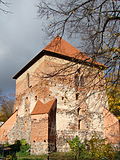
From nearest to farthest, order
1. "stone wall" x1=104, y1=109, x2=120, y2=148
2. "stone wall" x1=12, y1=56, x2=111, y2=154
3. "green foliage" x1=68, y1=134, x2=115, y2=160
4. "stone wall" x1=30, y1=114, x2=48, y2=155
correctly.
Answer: "green foliage" x1=68, y1=134, x2=115, y2=160
"stone wall" x1=30, y1=114, x2=48, y2=155
"stone wall" x1=12, y1=56, x2=111, y2=154
"stone wall" x1=104, y1=109, x2=120, y2=148

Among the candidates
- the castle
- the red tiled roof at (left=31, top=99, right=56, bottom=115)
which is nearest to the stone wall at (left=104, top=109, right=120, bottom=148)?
the castle

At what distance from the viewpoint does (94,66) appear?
645 cm

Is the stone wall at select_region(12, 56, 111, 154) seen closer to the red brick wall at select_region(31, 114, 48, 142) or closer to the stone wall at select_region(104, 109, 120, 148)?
the red brick wall at select_region(31, 114, 48, 142)

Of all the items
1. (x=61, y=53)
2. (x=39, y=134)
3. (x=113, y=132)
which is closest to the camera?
(x=39, y=134)

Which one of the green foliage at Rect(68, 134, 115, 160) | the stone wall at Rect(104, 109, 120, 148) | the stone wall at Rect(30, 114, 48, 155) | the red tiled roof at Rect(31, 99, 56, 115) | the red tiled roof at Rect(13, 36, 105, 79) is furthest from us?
the stone wall at Rect(104, 109, 120, 148)

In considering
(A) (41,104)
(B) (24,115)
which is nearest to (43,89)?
(A) (41,104)

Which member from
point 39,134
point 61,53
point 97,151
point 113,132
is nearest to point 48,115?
point 39,134

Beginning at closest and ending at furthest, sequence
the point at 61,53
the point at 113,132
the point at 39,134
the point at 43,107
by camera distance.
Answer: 1. the point at 39,134
2. the point at 43,107
3. the point at 61,53
4. the point at 113,132

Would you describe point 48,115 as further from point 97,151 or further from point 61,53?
point 97,151

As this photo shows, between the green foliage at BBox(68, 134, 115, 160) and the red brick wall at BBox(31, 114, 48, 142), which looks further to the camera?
the red brick wall at BBox(31, 114, 48, 142)

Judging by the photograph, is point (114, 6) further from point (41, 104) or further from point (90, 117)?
point (90, 117)

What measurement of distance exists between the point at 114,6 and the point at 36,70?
13.9 m

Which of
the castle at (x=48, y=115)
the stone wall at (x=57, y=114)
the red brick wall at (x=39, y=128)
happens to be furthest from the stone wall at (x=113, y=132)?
the red brick wall at (x=39, y=128)

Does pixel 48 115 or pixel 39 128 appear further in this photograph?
pixel 39 128
